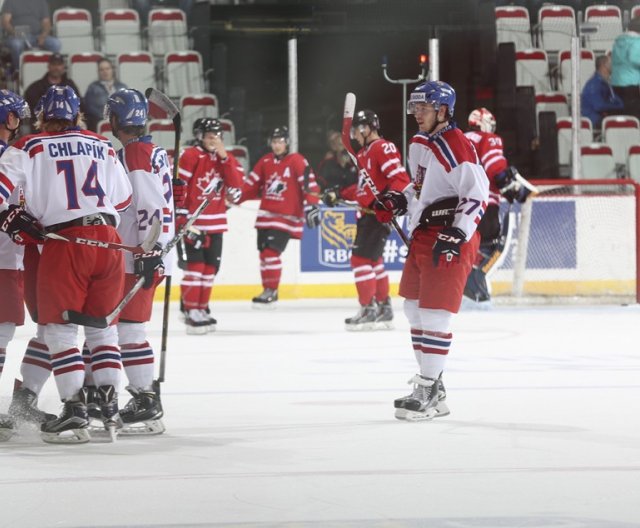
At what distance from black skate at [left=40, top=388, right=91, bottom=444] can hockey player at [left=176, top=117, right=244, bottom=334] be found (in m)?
3.75

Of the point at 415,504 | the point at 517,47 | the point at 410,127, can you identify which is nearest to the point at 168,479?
the point at 415,504

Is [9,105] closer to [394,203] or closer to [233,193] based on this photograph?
[394,203]

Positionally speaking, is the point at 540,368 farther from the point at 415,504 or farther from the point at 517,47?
the point at 517,47

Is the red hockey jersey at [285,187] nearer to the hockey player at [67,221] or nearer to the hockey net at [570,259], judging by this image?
the hockey net at [570,259]

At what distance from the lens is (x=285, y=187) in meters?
9.66

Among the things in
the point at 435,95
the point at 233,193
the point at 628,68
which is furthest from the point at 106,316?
the point at 628,68

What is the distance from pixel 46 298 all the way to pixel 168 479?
0.82 metres

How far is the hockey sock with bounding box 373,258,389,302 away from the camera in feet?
27.0

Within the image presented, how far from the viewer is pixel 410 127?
10836 millimetres

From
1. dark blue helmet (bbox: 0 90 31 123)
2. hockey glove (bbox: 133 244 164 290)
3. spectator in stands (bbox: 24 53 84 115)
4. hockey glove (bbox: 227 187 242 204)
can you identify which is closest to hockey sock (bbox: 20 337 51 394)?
hockey glove (bbox: 133 244 164 290)

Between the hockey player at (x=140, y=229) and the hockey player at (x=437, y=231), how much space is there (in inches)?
35.4

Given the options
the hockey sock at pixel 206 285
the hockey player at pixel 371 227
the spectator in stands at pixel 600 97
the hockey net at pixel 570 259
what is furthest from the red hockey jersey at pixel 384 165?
the spectator in stands at pixel 600 97

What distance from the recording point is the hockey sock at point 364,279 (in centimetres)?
812

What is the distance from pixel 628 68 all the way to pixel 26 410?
809 cm
